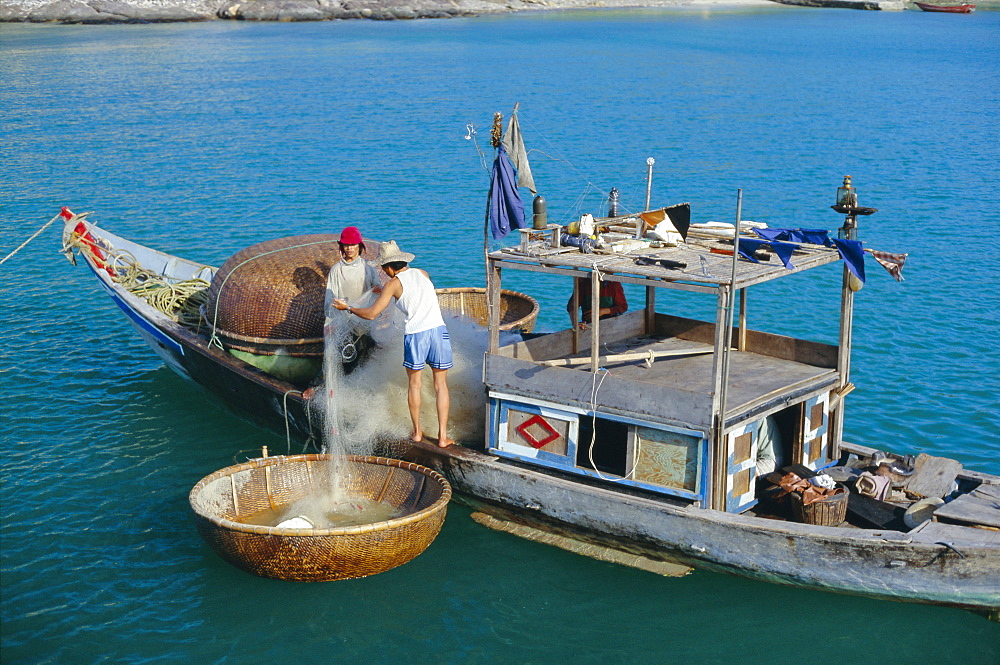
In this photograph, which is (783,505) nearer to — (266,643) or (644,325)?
(644,325)

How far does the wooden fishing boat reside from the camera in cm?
738

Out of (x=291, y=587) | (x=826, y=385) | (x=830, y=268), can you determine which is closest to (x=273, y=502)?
(x=291, y=587)

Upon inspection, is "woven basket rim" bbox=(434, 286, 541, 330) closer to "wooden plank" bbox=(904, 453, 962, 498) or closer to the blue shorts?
the blue shorts

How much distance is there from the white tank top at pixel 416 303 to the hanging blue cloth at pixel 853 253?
3.57m

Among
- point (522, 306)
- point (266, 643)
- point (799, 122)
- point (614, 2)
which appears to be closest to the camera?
point (266, 643)

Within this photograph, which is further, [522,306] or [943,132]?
[943,132]

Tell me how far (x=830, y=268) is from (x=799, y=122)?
15.3 metres

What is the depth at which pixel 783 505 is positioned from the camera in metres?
8.13

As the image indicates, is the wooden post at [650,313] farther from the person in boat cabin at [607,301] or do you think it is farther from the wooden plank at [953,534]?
the wooden plank at [953,534]

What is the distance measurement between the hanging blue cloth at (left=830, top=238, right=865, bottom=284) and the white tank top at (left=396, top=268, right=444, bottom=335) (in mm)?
3571

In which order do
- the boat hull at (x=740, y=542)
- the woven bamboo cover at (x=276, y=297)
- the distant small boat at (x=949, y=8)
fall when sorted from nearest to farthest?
1. the boat hull at (x=740, y=542)
2. the woven bamboo cover at (x=276, y=297)
3. the distant small boat at (x=949, y=8)

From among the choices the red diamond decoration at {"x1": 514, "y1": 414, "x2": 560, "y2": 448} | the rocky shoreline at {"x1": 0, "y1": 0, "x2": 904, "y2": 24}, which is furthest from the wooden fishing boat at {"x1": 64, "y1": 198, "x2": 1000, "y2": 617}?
the rocky shoreline at {"x1": 0, "y1": 0, "x2": 904, "y2": 24}

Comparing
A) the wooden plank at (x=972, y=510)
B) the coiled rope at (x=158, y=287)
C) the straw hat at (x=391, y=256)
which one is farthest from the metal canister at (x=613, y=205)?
the coiled rope at (x=158, y=287)

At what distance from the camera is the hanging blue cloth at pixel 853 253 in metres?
7.91
